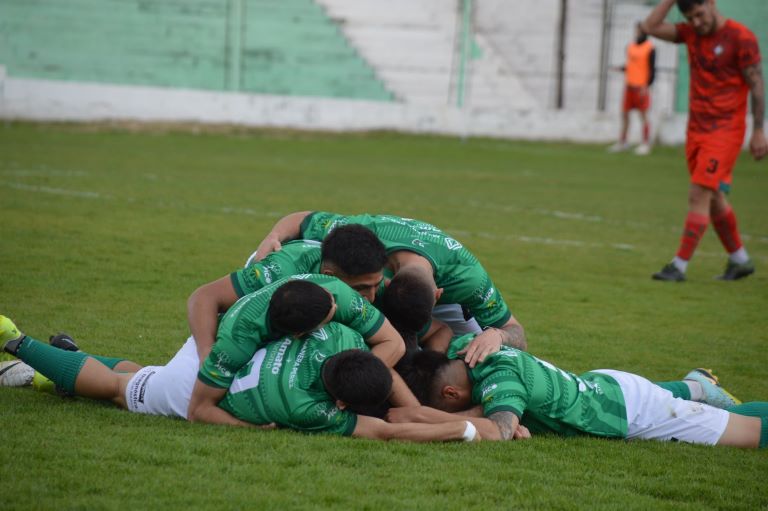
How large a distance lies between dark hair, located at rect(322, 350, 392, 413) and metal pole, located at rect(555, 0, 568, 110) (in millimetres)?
22140

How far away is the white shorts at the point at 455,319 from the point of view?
6.01 meters

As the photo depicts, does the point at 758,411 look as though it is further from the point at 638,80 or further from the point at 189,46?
the point at 189,46

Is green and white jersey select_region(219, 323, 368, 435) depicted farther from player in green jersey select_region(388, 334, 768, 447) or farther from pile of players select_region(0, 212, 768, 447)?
player in green jersey select_region(388, 334, 768, 447)

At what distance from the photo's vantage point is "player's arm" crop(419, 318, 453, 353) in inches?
219

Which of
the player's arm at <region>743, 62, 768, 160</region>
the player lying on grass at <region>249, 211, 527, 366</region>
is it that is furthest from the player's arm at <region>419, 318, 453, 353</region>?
the player's arm at <region>743, 62, 768, 160</region>

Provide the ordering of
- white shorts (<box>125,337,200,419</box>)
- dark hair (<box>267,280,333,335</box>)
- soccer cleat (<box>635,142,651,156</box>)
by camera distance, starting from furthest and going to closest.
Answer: soccer cleat (<box>635,142,651,156</box>)
white shorts (<box>125,337,200,419</box>)
dark hair (<box>267,280,333,335</box>)

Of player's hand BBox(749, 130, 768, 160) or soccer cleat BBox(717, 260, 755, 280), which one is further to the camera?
soccer cleat BBox(717, 260, 755, 280)

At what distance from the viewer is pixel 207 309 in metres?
5.17

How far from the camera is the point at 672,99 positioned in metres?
26.0

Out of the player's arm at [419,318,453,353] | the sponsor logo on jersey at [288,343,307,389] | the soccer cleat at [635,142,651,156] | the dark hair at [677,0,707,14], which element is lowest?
the soccer cleat at [635,142,651,156]

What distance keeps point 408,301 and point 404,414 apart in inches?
21.8

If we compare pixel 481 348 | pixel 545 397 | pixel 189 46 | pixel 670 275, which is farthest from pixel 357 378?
pixel 189 46

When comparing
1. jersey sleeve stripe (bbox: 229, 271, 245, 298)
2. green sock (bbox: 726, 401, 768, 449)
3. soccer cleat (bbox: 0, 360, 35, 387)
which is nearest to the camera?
green sock (bbox: 726, 401, 768, 449)

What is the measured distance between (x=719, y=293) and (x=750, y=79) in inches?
71.3
